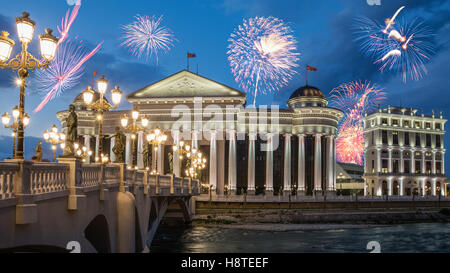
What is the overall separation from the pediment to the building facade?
136ft

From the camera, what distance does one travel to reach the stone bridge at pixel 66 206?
980 centimetres

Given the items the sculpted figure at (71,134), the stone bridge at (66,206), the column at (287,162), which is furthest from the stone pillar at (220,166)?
the sculpted figure at (71,134)

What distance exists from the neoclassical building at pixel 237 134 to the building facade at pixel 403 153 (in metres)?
23.4

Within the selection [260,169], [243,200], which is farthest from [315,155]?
[243,200]

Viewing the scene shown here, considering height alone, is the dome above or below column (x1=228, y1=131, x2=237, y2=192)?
above

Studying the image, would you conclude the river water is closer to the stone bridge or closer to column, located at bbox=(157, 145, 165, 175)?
the stone bridge

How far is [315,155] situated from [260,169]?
9.63 m

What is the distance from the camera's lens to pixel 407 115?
340ft

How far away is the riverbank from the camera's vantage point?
165 feet

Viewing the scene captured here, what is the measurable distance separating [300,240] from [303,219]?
1454 centimetres

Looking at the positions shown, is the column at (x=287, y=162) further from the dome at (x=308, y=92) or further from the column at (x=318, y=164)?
the dome at (x=308, y=92)

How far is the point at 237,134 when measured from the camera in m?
78.8

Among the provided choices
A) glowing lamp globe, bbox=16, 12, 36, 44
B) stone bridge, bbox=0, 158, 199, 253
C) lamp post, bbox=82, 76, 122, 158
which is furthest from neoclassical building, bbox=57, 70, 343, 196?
glowing lamp globe, bbox=16, 12, 36, 44

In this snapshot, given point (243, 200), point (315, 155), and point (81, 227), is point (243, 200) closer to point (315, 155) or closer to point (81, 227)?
point (315, 155)
